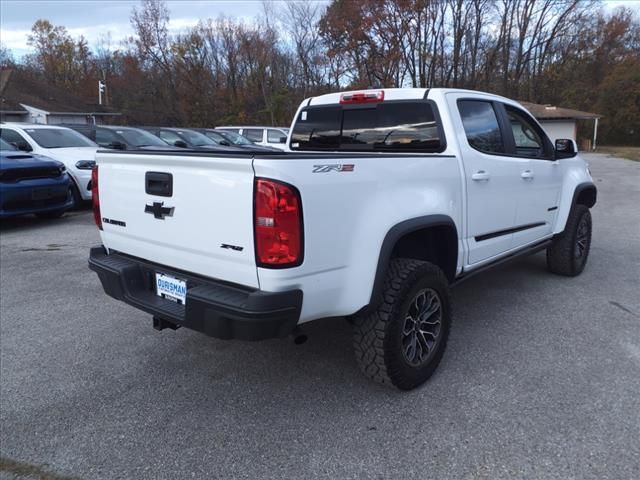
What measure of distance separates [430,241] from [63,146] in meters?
9.52

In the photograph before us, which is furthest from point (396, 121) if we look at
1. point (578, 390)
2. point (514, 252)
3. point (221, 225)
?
point (578, 390)

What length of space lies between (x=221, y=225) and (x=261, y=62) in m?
45.1

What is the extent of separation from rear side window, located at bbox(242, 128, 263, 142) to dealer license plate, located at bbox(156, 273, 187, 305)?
52.9ft

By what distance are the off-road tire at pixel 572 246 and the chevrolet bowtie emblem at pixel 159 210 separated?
13.5ft

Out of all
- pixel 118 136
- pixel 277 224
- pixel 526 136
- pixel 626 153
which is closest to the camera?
pixel 277 224

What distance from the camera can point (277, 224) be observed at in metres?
2.34

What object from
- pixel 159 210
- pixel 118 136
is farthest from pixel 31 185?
pixel 159 210

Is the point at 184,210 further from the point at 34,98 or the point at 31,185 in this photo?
the point at 34,98

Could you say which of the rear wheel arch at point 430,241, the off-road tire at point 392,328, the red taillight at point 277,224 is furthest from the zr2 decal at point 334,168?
the off-road tire at point 392,328

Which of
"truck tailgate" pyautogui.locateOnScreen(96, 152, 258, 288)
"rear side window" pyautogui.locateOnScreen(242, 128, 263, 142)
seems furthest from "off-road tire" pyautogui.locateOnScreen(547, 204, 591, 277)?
"rear side window" pyautogui.locateOnScreen(242, 128, 263, 142)

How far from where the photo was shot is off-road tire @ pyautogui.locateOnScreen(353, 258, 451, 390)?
284 cm

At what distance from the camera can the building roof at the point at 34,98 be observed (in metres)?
36.4

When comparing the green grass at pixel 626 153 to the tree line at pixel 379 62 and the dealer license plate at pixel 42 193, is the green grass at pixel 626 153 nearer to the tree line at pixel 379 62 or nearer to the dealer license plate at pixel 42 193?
the tree line at pixel 379 62

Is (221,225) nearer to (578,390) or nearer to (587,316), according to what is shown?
(578,390)
